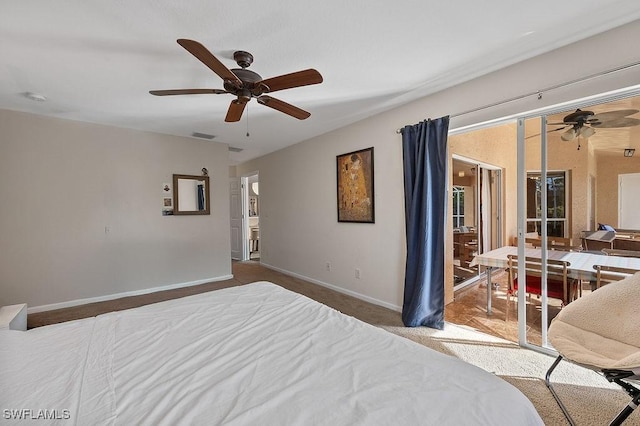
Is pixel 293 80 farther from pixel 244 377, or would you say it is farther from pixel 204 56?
pixel 244 377

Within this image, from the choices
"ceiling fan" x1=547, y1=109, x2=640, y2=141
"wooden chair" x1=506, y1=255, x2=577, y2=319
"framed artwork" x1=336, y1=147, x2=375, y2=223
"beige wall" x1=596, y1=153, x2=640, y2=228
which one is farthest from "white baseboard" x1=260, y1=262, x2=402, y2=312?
"ceiling fan" x1=547, y1=109, x2=640, y2=141

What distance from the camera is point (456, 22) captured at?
1.82 m

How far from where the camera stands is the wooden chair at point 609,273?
6.77ft

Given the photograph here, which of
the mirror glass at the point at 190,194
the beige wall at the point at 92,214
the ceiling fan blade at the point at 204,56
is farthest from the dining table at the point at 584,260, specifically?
the beige wall at the point at 92,214

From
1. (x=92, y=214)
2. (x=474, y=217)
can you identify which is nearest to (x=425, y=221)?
(x=474, y=217)

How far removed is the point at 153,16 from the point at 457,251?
5073mm

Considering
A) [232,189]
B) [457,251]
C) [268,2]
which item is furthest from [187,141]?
[457,251]

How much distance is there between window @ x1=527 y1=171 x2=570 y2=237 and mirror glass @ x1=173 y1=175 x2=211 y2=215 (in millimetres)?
4344

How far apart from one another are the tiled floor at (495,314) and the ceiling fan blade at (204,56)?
313 centimetres

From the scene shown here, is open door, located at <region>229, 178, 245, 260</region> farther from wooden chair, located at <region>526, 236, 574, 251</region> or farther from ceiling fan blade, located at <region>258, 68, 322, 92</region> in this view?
wooden chair, located at <region>526, 236, 574, 251</region>

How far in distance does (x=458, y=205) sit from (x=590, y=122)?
297 cm

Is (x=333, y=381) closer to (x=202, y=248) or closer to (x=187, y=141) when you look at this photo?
(x=202, y=248)

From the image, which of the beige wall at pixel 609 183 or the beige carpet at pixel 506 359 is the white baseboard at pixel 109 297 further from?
the beige wall at pixel 609 183

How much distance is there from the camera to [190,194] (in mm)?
4516
